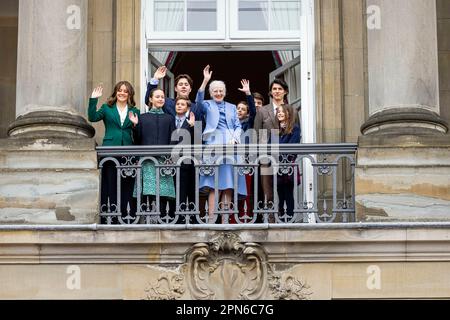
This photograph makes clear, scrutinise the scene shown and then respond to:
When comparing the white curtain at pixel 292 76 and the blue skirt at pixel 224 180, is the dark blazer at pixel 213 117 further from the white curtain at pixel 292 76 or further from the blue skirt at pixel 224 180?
the white curtain at pixel 292 76

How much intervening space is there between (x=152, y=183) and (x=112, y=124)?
2.78 ft

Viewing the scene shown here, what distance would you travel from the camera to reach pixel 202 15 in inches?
792

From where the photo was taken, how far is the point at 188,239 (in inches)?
675

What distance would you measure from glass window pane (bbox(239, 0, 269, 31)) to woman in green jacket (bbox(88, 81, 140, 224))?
2.67m

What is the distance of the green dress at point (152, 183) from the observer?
17516 millimetres

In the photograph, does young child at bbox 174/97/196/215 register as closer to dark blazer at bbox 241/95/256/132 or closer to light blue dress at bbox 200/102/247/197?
light blue dress at bbox 200/102/247/197

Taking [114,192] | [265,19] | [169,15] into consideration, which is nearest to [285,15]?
[265,19]

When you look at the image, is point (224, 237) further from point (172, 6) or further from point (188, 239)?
point (172, 6)

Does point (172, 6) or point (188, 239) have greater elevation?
point (172, 6)

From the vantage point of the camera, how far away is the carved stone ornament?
56.4 ft

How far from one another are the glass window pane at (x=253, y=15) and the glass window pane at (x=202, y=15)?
334mm

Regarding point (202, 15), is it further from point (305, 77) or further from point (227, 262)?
point (227, 262)
